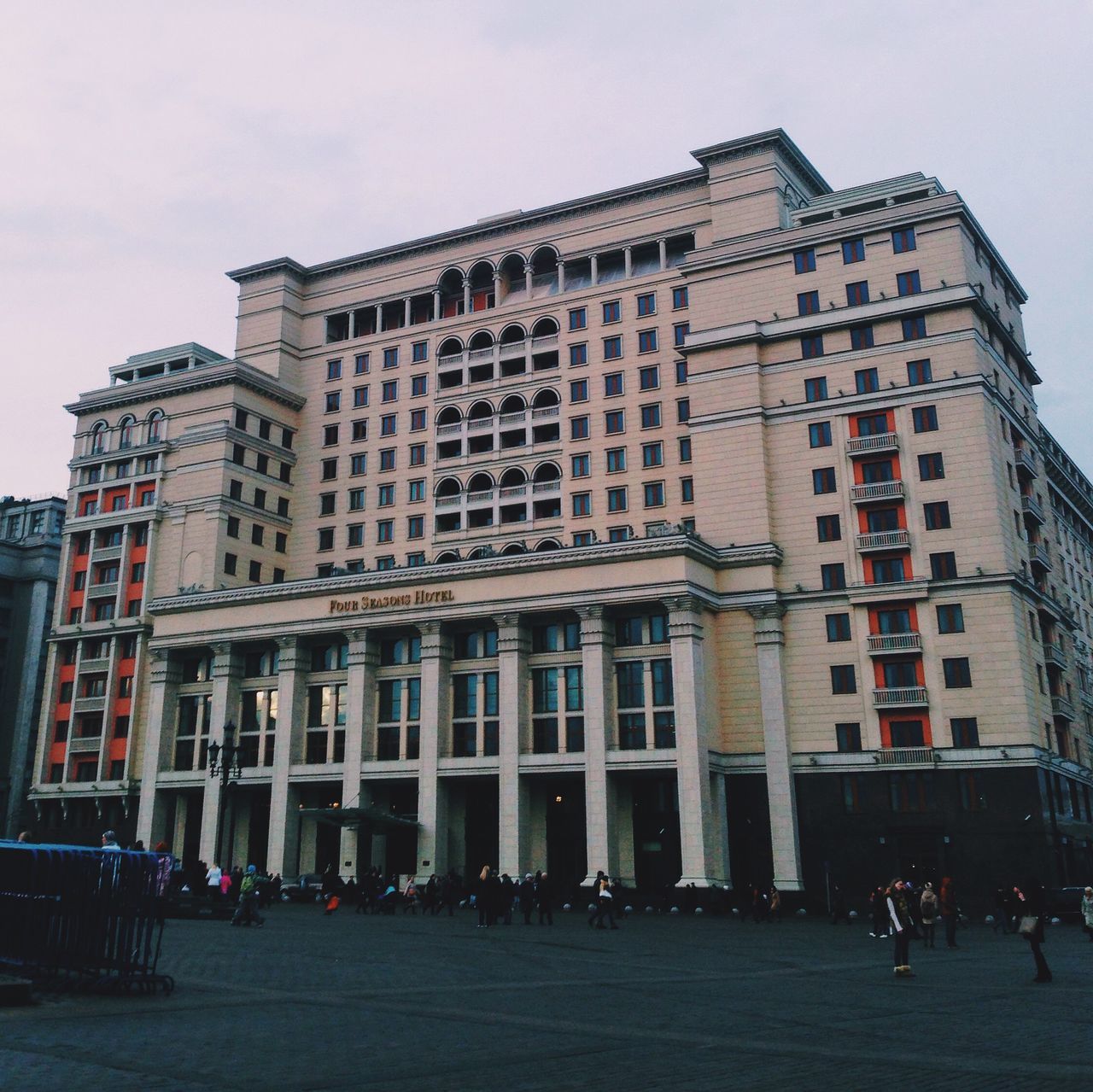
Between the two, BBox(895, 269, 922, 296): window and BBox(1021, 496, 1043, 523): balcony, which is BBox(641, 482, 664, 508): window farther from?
BBox(1021, 496, 1043, 523): balcony

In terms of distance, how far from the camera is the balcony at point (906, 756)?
182ft

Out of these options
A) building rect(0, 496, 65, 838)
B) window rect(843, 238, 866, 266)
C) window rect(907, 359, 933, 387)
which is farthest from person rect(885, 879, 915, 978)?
building rect(0, 496, 65, 838)

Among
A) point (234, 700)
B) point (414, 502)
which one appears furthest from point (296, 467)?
point (234, 700)

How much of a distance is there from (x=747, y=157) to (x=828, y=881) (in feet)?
143

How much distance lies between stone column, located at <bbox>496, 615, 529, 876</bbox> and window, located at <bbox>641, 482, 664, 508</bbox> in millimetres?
12200

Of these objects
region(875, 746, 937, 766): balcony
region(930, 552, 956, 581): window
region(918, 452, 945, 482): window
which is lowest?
region(875, 746, 937, 766): balcony

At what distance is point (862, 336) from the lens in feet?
205

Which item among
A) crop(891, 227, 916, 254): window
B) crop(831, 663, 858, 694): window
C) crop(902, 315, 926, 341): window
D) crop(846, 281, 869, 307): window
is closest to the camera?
crop(831, 663, 858, 694): window

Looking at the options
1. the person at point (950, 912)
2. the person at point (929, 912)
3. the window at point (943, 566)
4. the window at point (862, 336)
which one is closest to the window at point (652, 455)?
the window at point (862, 336)

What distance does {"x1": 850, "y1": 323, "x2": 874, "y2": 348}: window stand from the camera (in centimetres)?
6238

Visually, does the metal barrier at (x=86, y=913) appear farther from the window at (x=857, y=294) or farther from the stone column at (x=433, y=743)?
the window at (x=857, y=294)

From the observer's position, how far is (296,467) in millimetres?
82438

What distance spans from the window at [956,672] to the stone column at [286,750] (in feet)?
122

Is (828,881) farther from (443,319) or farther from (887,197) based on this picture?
(443,319)
